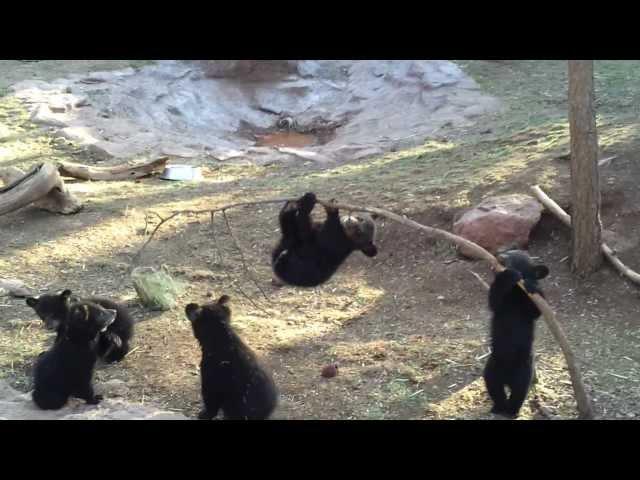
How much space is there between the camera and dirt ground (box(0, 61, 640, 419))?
704 centimetres

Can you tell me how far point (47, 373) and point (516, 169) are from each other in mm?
7973

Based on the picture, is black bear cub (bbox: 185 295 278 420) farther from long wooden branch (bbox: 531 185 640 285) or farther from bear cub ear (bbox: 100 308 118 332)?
long wooden branch (bbox: 531 185 640 285)

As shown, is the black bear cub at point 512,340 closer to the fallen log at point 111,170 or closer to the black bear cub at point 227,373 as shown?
the black bear cub at point 227,373

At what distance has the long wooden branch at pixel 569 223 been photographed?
28.1 feet

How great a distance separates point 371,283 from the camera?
1001 cm

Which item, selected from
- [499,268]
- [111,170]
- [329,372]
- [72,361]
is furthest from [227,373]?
[111,170]

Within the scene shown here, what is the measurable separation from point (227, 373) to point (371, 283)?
4152 mm

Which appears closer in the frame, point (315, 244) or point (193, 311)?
point (193, 311)

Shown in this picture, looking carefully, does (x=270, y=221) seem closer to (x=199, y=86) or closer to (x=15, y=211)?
(x=15, y=211)

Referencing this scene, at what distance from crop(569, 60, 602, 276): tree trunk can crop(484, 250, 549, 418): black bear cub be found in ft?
9.18

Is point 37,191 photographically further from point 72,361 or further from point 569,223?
point 569,223

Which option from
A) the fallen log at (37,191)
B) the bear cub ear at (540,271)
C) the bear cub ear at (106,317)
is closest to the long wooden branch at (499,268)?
the bear cub ear at (540,271)

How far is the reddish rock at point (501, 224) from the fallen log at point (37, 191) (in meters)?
6.67

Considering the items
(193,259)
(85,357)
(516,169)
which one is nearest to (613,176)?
(516,169)
